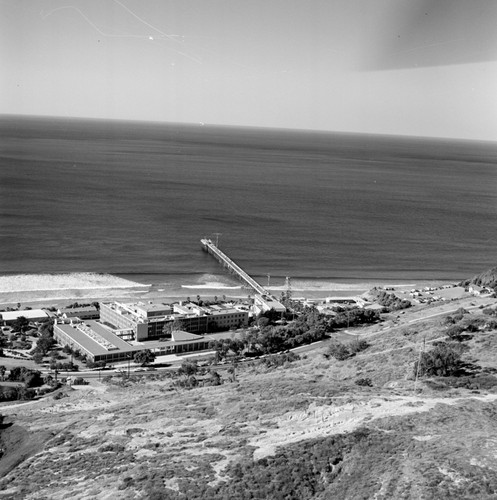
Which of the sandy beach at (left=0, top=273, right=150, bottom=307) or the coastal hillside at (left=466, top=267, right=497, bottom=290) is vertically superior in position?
the coastal hillside at (left=466, top=267, right=497, bottom=290)

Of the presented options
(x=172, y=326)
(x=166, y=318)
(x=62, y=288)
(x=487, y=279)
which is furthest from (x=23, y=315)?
(x=487, y=279)

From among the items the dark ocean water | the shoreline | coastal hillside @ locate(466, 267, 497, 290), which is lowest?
the shoreline

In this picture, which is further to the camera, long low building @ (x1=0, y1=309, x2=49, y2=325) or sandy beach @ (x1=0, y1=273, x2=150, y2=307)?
sandy beach @ (x1=0, y1=273, x2=150, y2=307)

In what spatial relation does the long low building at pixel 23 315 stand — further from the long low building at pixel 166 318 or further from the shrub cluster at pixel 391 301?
the shrub cluster at pixel 391 301

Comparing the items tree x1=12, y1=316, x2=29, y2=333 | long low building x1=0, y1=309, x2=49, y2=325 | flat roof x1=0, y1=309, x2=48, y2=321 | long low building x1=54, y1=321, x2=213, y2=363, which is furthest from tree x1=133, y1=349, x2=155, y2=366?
flat roof x1=0, y1=309, x2=48, y2=321

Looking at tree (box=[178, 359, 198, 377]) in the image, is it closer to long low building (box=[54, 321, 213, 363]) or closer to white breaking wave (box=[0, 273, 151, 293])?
long low building (box=[54, 321, 213, 363])

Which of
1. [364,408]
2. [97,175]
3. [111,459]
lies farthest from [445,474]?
[97,175]

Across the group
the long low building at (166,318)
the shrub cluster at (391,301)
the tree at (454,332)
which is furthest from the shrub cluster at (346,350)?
the shrub cluster at (391,301)
